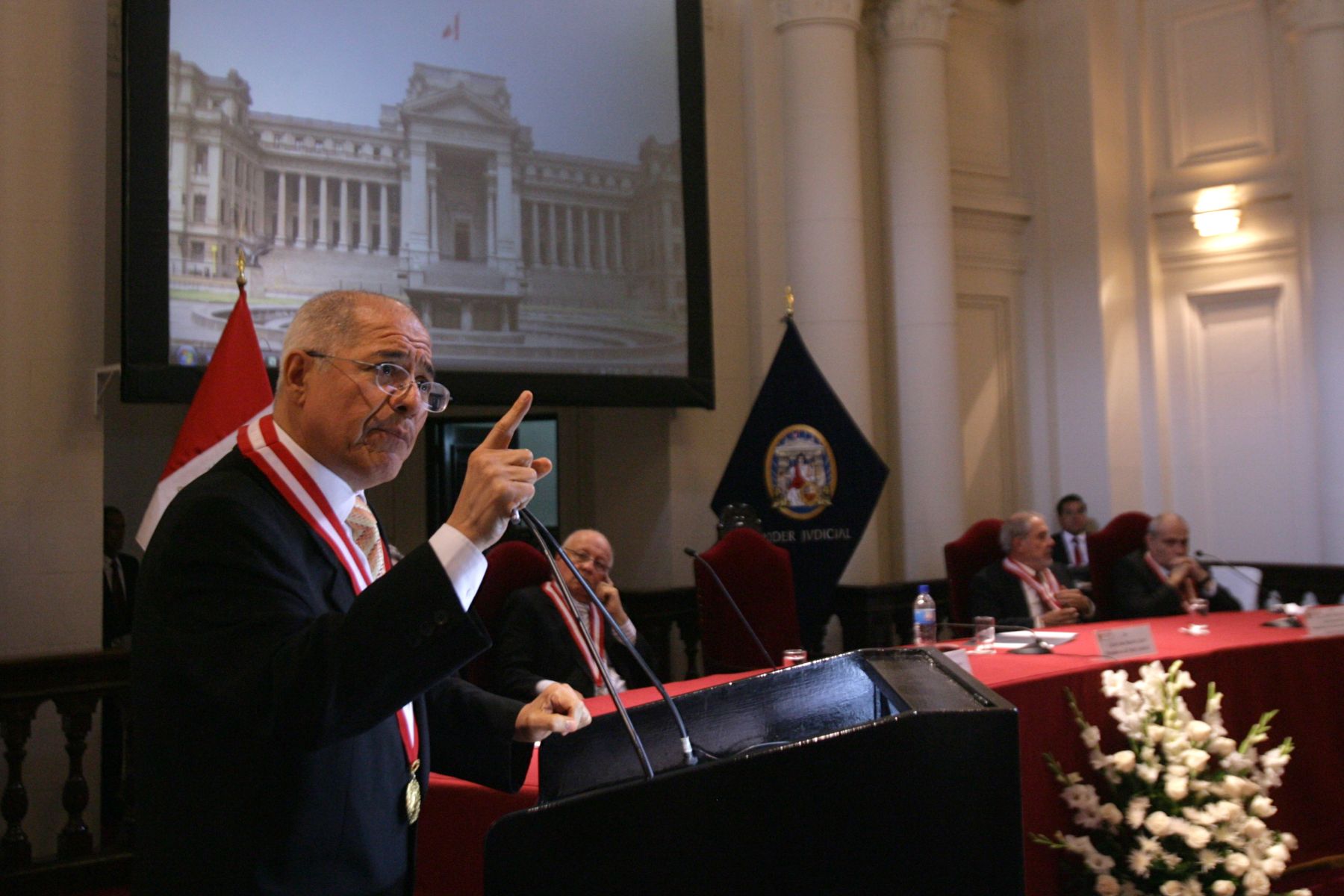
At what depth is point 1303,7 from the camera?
7242 millimetres

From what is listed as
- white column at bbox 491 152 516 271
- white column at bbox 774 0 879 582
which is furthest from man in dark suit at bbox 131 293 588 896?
white column at bbox 774 0 879 582

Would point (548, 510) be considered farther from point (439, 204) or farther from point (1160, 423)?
point (1160, 423)

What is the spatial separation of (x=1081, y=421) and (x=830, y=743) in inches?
272

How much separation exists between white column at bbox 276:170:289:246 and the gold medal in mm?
4002

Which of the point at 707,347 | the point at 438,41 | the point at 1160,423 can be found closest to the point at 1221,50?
the point at 1160,423

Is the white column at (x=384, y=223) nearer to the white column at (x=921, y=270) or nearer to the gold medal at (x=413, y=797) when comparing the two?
the white column at (x=921, y=270)

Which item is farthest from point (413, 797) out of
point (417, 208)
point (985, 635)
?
point (417, 208)

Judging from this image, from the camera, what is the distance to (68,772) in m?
4.20

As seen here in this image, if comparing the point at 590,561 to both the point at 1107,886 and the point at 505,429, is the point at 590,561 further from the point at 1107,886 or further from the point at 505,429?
the point at 505,429

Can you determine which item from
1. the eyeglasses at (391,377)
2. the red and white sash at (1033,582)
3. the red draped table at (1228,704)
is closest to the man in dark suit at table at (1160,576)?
the red and white sash at (1033,582)

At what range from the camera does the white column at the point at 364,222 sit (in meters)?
5.33

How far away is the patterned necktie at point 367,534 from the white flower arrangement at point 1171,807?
189 centimetres

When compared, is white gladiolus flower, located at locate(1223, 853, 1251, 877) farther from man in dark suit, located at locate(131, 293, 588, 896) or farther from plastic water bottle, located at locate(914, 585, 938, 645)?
man in dark suit, located at locate(131, 293, 588, 896)

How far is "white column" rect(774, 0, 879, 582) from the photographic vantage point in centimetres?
660
